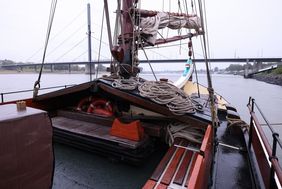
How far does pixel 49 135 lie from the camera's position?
139cm

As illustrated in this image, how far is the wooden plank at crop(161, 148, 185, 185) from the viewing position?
1.93 metres

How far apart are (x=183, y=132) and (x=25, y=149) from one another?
6.71ft

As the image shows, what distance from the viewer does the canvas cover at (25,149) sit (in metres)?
1.15

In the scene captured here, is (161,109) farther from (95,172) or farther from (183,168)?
(95,172)

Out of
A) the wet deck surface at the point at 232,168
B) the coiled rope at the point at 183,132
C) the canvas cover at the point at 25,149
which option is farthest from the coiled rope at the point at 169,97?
the canvas cover at the point at 25,149

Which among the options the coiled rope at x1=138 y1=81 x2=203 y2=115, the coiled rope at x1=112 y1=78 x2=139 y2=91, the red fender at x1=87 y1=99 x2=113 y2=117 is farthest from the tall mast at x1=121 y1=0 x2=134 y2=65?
the coiled rope at x1=138 y1=81 x2=203 y2=115

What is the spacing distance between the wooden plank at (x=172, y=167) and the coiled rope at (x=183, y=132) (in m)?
0.32

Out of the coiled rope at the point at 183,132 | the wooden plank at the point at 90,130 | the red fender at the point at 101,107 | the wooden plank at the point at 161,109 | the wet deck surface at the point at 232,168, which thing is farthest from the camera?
the red fender at the point at 101,107

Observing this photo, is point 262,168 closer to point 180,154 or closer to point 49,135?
point 180,154

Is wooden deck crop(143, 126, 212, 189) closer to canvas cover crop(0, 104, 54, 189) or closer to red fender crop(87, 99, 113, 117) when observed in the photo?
canvas cover crop(0, 104, 54, 189)

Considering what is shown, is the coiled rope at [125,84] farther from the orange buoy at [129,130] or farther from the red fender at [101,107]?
the red fender at [101,107]

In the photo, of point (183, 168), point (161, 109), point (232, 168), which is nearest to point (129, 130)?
point (161, 109)

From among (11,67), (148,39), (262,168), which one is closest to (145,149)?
(262,168)

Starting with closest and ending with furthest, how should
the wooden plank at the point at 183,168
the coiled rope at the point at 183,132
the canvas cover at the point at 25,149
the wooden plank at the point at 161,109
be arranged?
the canvas cover at the point at 25,149, the wooden plank at the point at 183,168, the wooden plank at the point at 161,109, the coiled rope at the point at 183,132
